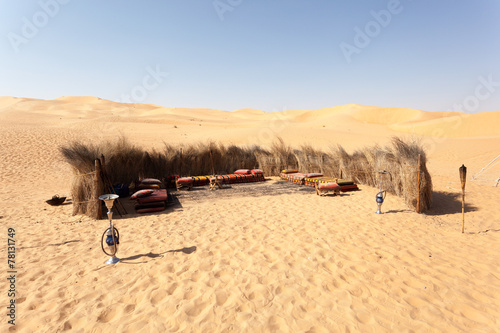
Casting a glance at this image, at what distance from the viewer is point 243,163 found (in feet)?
41.9

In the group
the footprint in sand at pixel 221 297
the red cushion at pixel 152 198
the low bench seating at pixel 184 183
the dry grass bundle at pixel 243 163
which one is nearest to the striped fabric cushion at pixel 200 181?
the low bench seating at pixel 184 183

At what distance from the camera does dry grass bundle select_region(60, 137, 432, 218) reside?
6371 millimetres

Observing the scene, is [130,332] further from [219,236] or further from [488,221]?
[488,221]

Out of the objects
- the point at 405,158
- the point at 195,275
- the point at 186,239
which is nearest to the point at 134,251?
the point at 186,239

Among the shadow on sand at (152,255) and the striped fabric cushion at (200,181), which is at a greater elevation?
the striped fabric cushion at (200,181)

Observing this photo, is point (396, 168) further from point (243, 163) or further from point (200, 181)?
point (243, 163)

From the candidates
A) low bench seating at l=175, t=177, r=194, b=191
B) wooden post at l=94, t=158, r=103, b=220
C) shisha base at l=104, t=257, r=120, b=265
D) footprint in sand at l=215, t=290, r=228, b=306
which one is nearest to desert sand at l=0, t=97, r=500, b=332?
footprint in sand at l=215, t=290, r=228, b=306

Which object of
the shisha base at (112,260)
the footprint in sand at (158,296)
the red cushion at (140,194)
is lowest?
the footprint in sand at (158,296)

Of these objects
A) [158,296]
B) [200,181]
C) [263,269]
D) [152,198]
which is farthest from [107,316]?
[200,181]

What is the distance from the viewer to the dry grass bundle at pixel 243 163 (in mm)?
6371

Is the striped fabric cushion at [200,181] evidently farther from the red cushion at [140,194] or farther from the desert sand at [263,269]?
the red cushion at [140,194]

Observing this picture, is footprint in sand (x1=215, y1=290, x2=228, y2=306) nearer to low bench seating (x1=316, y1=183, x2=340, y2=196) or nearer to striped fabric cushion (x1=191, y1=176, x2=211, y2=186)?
low bench seating (x1=316, y1=183, x2=340, y2=196)

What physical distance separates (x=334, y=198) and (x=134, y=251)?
19.1 feet

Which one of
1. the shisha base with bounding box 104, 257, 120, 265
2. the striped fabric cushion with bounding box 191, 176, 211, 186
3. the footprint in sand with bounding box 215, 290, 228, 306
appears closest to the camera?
the footprint in sand with bounding box 215, 290, 228, 306
